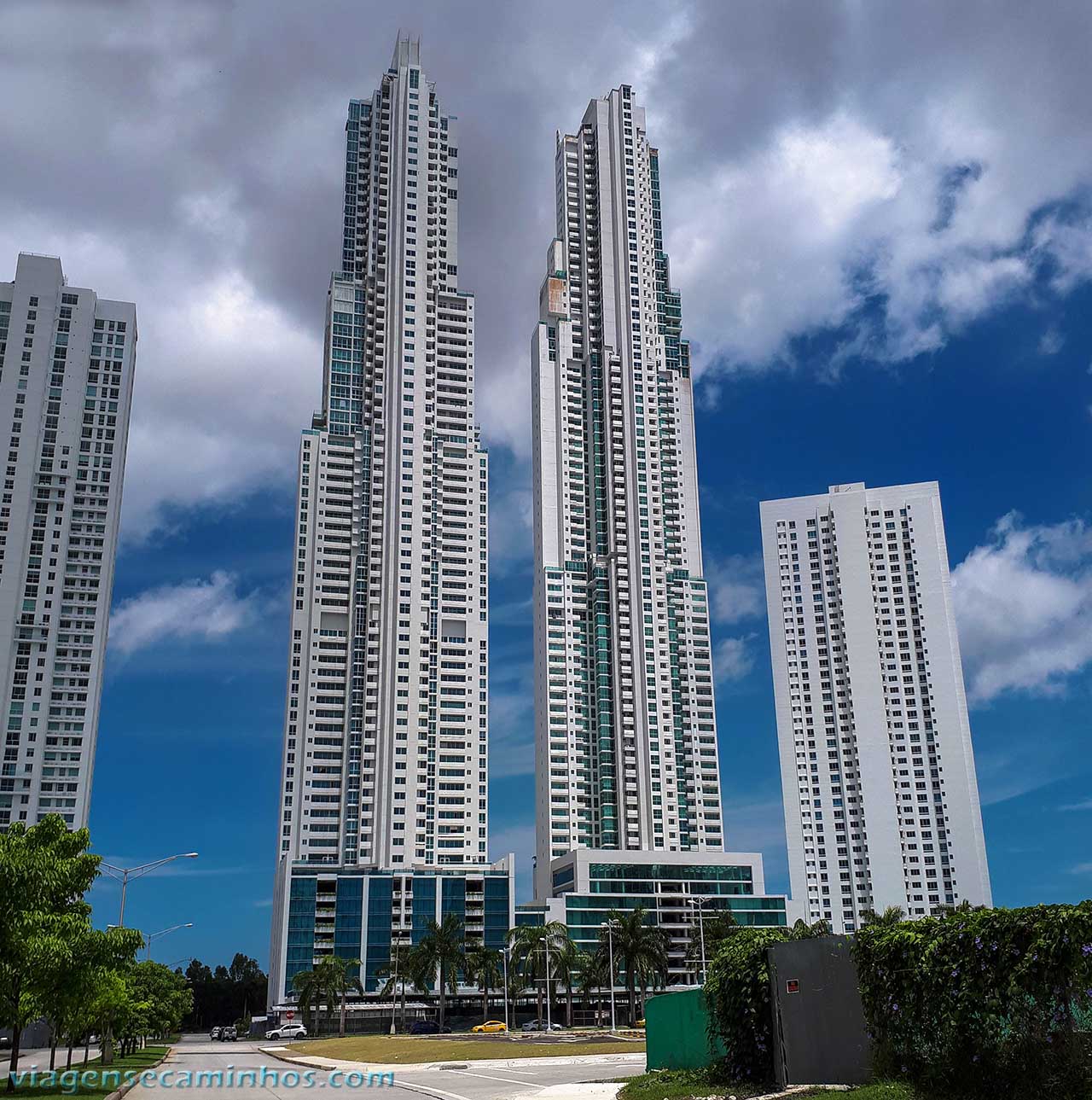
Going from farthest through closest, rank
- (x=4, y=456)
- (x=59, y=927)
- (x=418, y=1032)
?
1. (x=4, y=456)
2. (x=418, y=1032)
3. (x=59, y=927)

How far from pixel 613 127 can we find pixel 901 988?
162 meters

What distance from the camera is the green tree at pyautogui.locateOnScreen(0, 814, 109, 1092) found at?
27812 millimetres

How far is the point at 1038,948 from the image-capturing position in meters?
16.1

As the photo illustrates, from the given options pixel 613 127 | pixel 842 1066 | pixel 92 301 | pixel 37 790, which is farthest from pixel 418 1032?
pixel 613 127

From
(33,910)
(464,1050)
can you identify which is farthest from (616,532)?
(33,910)

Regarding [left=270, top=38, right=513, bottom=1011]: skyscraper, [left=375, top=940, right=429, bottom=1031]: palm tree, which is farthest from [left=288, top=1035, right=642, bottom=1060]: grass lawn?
[left=270, top=38, right=513, bottom=1011]: skyscraper

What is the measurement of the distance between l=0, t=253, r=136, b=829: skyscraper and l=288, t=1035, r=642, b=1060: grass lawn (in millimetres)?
66389

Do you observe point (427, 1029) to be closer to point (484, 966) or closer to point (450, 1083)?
point (484, 966)

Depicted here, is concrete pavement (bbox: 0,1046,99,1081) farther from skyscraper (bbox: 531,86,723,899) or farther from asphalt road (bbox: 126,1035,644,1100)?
skyscraper (bbox: 531,86,723,899)

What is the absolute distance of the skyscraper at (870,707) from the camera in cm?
14412

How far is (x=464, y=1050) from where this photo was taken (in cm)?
5888

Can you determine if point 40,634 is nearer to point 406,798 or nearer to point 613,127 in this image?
point 406,798

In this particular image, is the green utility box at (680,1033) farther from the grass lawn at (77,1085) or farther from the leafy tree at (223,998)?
the leafy tree at (223,998)

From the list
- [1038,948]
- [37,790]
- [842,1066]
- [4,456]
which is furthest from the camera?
[4,456]
